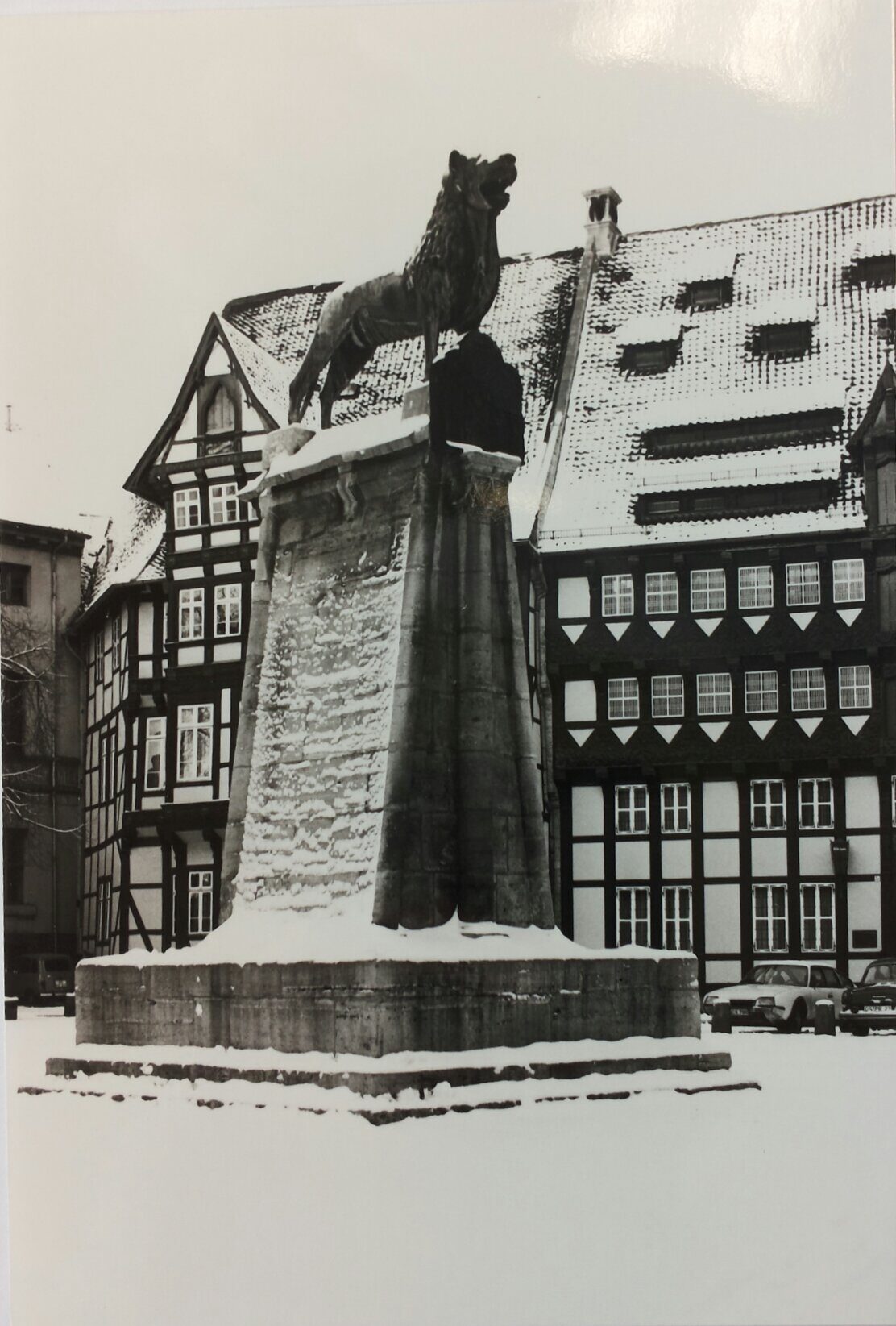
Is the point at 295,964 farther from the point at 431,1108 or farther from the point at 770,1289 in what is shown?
the point at 770,1289

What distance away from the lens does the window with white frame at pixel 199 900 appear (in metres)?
6.78

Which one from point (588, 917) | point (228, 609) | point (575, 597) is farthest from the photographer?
point (228, 609)

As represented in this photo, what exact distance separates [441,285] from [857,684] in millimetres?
2113

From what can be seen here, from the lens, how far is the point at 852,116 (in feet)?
20.9

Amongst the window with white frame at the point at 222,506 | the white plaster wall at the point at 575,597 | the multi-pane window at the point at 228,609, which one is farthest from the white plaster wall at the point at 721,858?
the window with white frame at the point at 222,506

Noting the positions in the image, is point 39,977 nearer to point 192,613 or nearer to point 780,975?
point 192,613

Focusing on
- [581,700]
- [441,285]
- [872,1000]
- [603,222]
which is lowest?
[872,1000]

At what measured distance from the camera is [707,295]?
22.4 feet

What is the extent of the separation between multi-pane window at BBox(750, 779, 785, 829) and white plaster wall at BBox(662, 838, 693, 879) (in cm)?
28

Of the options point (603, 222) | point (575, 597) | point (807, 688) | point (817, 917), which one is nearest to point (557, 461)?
point (575, 597)

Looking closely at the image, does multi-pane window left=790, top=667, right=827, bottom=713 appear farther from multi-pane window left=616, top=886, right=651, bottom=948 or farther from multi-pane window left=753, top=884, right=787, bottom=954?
multi-pane window left=616, top=886, right=651, bottom=948

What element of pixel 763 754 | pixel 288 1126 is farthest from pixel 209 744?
pixel 763 754

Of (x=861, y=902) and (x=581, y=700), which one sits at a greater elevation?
(x=581, y=700)

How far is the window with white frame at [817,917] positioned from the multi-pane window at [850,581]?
1.04 meters
